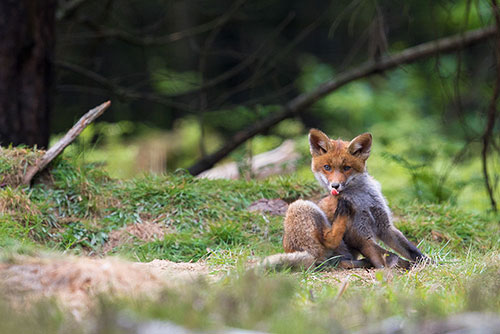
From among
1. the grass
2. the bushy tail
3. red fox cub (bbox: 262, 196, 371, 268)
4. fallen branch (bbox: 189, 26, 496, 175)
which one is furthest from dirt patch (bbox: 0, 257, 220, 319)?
fallen branch (bbox: 189, 26, 496, 175)

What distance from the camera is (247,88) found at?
1226 cm

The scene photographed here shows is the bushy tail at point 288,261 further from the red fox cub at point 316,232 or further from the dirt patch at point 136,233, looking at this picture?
the dirt patch at point 136,233

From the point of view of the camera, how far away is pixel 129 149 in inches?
535

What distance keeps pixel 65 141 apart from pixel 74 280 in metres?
3.48

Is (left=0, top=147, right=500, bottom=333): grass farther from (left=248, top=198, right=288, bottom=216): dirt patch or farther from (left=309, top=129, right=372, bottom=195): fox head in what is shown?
(left=309, top=129, right=372, bottom=195): fox head

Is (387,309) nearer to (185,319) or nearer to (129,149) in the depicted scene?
(185,319)

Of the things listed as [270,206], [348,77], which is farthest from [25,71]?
[348,77]

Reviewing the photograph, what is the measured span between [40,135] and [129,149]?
16.4 ft

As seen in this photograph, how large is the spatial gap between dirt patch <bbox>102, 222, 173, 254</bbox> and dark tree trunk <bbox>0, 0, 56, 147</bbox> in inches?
107

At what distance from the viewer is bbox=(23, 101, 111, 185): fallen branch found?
6.73 meters

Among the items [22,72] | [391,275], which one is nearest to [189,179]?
[22,72]

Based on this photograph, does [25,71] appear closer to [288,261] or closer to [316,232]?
[316,232]

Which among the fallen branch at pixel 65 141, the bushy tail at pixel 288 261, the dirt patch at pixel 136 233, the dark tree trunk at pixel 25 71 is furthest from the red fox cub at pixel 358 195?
the dark tree trunk at pixel 25 71

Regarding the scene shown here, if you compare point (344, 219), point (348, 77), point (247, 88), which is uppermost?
point (348, 77)
